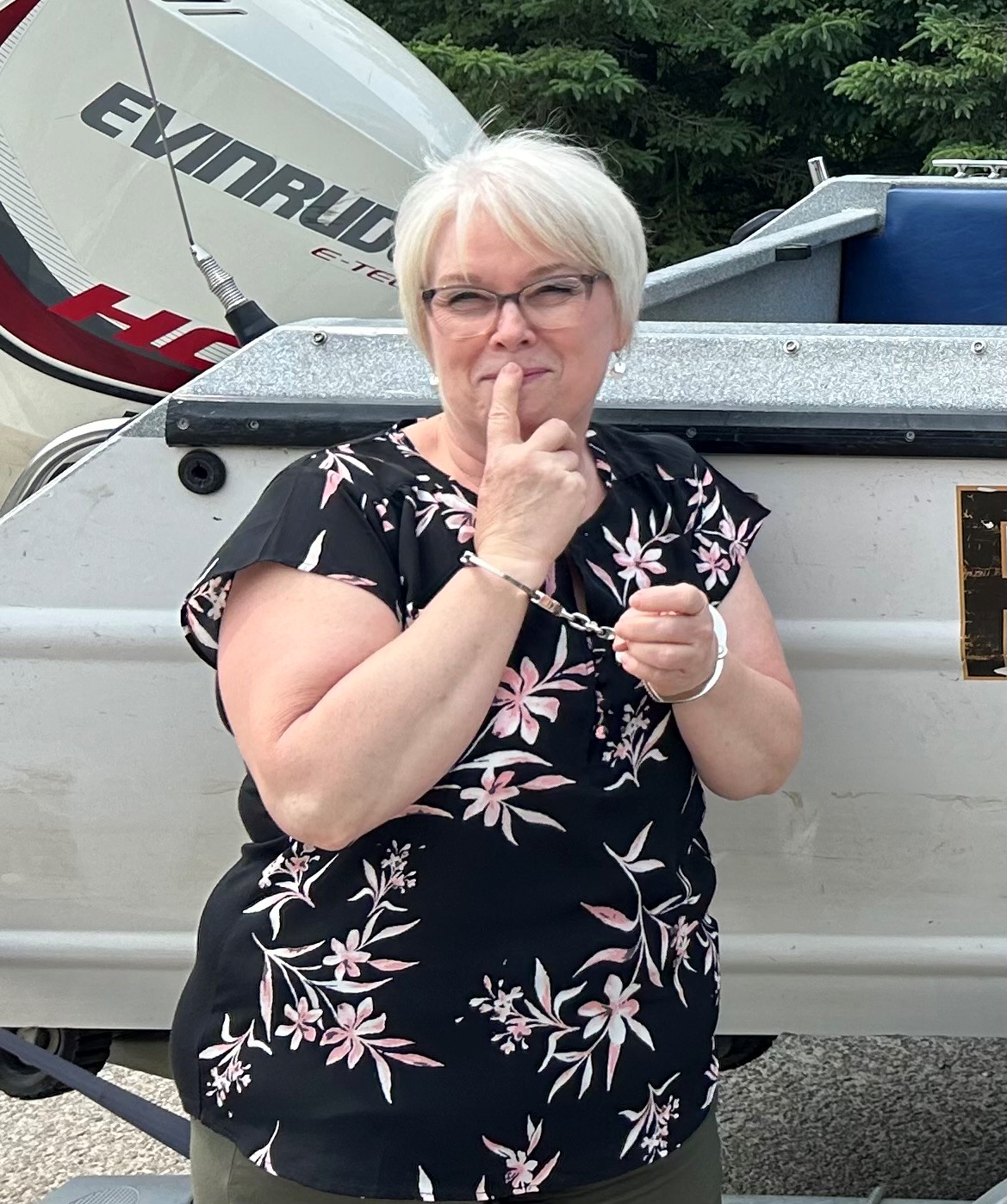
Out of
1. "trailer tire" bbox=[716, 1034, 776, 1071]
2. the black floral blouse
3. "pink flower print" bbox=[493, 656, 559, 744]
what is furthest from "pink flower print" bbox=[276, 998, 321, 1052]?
"trailer tire" bbox=[716, 1034, 776, 1071]

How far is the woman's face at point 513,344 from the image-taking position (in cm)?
129

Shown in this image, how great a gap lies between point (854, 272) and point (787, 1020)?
5.74 feet

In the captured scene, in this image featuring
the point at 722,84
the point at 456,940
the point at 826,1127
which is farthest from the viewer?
the point at 722,84

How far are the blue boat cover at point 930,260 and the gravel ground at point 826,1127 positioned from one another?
1.43m

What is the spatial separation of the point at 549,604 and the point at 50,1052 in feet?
3.98

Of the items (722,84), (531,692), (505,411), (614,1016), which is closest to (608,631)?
(531,692)

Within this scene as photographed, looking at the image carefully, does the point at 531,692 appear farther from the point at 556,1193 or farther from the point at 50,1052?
the point at 50,1052

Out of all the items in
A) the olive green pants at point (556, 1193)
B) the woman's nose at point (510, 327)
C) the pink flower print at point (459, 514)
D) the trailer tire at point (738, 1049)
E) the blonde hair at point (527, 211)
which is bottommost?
the trailer tire at point (738, 1049)

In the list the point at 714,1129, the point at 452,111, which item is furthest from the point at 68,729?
the point at 452,111

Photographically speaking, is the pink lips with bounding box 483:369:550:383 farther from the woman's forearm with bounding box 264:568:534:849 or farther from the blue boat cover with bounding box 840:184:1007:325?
the blue boat cover with bounding box 840:184:1007:325

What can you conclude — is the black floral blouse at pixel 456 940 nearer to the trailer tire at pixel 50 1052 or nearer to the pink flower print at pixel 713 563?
the pink flower print at pixel 713 563

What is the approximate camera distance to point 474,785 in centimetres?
125

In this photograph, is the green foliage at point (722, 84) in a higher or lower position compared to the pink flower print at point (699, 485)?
lower

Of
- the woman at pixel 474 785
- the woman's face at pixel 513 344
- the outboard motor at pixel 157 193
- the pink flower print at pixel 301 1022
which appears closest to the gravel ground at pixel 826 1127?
the outboard motor at pixel 157 193
